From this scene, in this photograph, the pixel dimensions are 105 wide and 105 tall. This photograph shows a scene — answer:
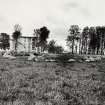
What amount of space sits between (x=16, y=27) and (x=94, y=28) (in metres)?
41.3

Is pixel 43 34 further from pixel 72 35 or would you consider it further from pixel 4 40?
pixel 4 40

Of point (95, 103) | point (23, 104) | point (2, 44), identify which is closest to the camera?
point (23, 104)

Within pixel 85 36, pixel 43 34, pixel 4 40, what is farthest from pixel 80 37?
pixel 4 40

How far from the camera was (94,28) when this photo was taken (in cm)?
8369

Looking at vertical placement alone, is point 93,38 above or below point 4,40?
below

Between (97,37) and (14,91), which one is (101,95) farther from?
(97,37)

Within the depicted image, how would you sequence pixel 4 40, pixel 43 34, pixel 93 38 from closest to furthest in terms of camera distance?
pixel 43 34, pixel 93 38, pixel 4 40

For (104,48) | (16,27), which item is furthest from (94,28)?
(16,27)

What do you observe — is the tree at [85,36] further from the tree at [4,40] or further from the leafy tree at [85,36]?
the tree at [4,40]

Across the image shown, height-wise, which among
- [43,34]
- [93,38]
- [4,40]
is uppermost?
[43,34]

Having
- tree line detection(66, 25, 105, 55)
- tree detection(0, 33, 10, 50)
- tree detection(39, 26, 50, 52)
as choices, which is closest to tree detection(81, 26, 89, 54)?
tree line detection(66, 25, 105, 55)

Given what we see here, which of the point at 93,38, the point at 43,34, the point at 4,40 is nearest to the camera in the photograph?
the point at 43,34

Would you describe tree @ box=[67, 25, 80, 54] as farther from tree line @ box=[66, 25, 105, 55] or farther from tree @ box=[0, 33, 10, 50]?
tree @ box=[0, 33, 10, 50]

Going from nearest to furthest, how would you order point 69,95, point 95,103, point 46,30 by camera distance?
point 95,103
point 69,95
point 46,30
